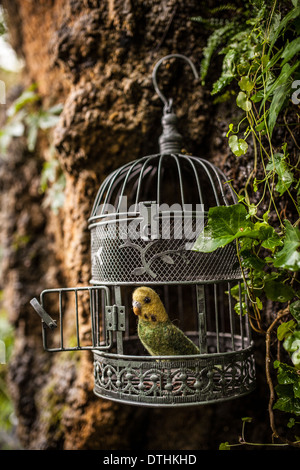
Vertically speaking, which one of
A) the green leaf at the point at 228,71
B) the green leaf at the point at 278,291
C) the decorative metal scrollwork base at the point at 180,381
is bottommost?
the decorative metal scrollwork base at the point at 180,381

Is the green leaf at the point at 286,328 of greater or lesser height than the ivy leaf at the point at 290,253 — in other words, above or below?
below

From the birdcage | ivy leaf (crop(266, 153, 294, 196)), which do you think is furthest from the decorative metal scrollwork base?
ivy leaf (crop(266, 153, 294, 196))

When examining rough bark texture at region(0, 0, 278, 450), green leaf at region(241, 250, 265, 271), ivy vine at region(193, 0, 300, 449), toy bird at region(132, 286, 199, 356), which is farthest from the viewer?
rough bark texture at region(0, 0, 278, 450)

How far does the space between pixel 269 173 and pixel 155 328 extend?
0.91 metres

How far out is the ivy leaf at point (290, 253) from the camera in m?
1.31

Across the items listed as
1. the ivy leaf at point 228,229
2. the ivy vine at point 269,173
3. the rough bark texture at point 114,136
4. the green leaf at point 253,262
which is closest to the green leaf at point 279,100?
the ivy vine at point 269,173

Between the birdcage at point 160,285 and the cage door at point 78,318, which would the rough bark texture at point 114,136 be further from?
the birdcage at point 160,285

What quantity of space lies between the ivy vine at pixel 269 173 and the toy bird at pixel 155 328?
16.2 inches

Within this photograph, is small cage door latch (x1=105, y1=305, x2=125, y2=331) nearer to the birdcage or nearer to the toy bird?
the birdcage

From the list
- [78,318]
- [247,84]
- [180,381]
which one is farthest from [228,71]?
[78,318]

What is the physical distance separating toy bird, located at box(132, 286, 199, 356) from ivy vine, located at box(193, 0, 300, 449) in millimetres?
411

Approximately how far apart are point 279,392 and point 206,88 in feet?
5.68

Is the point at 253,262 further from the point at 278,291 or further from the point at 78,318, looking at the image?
the point at 78,318

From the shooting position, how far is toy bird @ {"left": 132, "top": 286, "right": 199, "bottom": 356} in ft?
5.92
